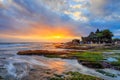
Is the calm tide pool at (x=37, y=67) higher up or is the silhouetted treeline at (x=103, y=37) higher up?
the silhouetted treeline at (x=103, y=37)

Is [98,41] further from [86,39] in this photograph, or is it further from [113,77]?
[113,77]

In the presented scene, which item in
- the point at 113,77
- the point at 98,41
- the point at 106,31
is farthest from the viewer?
the point at 98,41

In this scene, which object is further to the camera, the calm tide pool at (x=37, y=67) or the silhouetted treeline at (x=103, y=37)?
the silhouetted treeline at (x=103, y=37)

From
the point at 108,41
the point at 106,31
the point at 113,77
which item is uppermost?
the point at 106,31

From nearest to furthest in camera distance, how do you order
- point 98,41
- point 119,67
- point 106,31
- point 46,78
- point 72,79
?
point 72,79, point 46,78, point 119,67, point 106,31, point 98,41

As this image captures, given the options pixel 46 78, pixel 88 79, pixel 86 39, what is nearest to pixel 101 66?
pixel 88 79

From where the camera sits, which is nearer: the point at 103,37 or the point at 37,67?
the point at 37,67

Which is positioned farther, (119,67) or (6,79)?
(119,67)

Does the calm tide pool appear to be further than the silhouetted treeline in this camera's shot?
No

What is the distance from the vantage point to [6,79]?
1723 centimetres

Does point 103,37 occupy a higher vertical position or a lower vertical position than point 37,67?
higher

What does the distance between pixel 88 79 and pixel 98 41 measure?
9936 centimetres

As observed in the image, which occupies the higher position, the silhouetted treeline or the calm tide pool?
the silhouetted treeline

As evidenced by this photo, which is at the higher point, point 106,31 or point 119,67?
point 106,31
